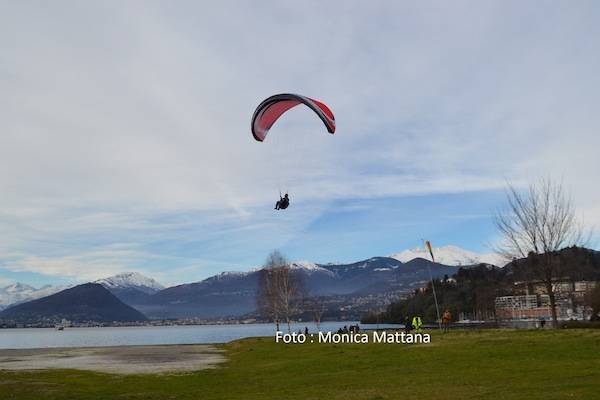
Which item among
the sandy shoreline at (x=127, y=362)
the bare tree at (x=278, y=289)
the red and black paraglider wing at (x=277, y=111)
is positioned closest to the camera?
the red and black paraglider wing at (x=277, y=111)

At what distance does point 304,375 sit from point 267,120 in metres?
14.6

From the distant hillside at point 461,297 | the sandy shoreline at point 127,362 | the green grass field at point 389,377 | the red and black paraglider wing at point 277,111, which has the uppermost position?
the red and black paraglider wing at point 277,111

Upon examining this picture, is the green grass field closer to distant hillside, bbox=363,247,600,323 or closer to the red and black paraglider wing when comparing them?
the red and black paraglider wing

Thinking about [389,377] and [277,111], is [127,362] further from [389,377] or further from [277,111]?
[389,377]

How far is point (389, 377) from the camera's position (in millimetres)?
25703

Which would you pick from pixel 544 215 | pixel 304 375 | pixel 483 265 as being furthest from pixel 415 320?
pixel 483 265

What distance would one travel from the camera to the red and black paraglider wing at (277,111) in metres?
28.6

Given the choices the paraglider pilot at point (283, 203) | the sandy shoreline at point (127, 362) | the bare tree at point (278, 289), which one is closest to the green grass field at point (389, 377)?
the sandy shoreline at point (127, 362)

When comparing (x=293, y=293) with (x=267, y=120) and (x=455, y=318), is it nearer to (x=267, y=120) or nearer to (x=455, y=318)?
(x=267, y=120)

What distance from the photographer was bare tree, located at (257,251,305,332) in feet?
252

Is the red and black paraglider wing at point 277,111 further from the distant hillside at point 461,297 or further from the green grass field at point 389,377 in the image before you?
the distant hillside at point 461,297

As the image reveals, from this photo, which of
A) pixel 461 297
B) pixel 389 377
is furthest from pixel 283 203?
pixel 461 297

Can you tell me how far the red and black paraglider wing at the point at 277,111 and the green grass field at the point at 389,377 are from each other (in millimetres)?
12421

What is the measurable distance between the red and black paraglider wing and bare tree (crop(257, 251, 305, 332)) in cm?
4277
